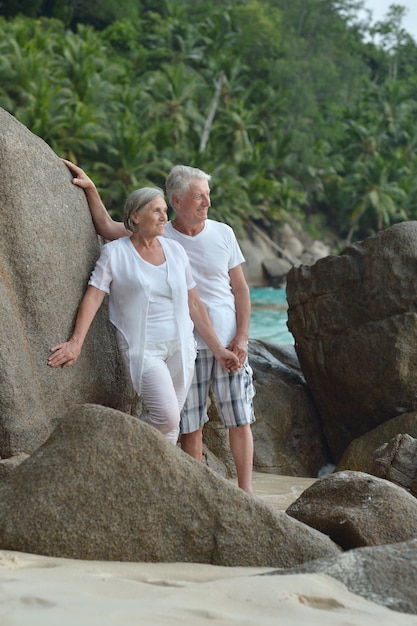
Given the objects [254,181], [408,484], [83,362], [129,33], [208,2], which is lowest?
[408,484]

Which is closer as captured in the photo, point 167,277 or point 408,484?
point 167,277

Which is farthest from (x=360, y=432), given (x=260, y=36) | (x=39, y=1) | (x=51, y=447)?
(x=260, y=36)

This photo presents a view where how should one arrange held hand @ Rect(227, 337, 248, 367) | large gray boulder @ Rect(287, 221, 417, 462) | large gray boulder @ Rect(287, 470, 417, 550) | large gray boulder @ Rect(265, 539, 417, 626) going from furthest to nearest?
large gray boulder @ Rect(287, 221, 417, 462) < held hand @ Rect(227, 337, 248, 367) < large gray boulder @ Rect(287, 470, 417, 550) < large gray boulder @ Rect(265, 539, 417, 626)

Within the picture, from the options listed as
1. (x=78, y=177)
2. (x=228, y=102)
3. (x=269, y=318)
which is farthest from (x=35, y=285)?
(x=228, y=102)

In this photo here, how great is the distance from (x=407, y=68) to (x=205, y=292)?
69707mm

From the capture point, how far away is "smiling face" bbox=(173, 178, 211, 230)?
5176 millimetres

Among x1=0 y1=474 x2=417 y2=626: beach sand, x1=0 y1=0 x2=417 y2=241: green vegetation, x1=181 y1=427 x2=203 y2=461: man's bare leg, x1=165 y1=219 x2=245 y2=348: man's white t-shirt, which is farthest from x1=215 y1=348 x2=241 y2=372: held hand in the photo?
x1=0 y1=0 x2=417 y2=241: green vegetation

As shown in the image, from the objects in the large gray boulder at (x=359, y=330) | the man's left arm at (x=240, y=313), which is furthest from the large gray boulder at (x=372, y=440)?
the man's left arm at (x=240, y=313)

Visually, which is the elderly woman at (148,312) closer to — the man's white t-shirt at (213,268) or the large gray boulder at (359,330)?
the man's white t-shirt at (213,268)

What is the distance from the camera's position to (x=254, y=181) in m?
45.8

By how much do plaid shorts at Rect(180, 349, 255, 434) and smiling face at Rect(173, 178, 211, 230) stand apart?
2.47 feet

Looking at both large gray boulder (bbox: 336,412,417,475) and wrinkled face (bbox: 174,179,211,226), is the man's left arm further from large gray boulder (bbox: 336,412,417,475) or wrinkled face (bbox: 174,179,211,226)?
large gray boulder (bbox: 336,412,417,475)

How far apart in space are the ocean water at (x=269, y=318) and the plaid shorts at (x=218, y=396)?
11586 mm

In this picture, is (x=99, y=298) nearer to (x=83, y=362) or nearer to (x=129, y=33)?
(x=83, y=362)
